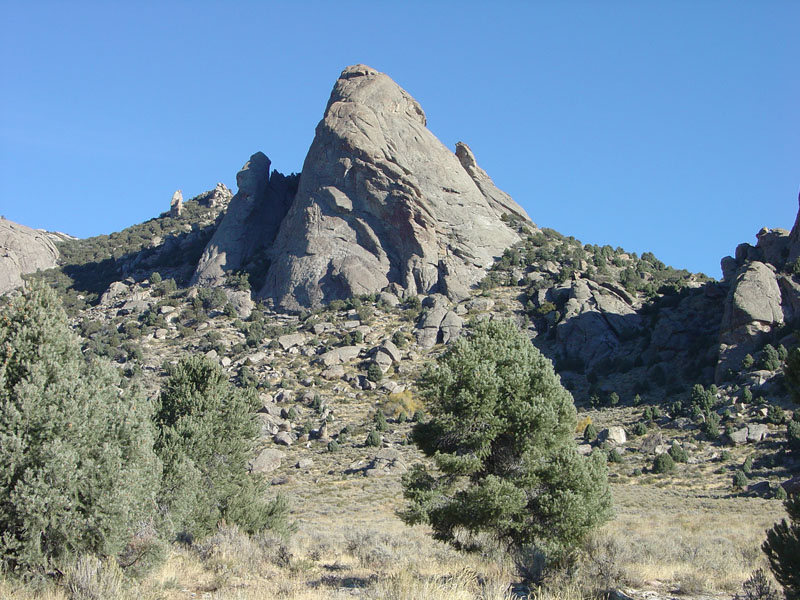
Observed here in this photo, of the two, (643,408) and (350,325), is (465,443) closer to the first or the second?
(643,408)

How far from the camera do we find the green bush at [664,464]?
3500 cm

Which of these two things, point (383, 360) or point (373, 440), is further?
point (383, 360)

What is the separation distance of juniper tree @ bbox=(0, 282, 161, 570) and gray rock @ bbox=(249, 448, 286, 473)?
29.1 m

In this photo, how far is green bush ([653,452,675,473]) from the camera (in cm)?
3500

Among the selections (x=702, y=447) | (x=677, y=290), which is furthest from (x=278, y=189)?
(x=702, y=447)

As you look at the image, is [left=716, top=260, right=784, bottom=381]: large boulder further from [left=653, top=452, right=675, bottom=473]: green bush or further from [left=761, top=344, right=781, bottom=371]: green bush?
[left=653, top=452, right=675, bottom=473]: green bush

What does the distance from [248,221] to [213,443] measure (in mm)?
57740

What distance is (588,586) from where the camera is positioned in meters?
11.2

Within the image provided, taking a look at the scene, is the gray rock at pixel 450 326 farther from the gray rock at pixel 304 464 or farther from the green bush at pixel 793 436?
the green bush at pixel 793 436

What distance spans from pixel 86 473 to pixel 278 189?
72762 mm

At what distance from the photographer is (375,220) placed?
2623 inches

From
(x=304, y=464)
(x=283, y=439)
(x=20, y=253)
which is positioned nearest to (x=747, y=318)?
(x=304, y=464)

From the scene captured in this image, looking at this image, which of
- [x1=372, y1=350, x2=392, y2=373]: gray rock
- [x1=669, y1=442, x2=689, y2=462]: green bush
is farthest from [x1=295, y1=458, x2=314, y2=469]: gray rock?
[x1=669, y1=442, x2=689, y2=462]: green bush

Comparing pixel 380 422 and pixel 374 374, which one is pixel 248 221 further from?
pixel 380 422
